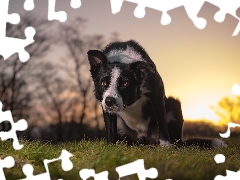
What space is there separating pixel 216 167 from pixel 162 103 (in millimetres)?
3338

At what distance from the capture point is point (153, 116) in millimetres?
9969

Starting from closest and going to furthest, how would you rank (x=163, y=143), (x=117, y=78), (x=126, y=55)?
1. (x=117, y=78)
2. (x=163, y=143)
3. (x=126, y=55)

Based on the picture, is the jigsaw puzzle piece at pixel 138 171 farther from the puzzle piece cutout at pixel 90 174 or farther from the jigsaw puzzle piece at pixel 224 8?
the jigsaw puzzle piece at pixel 224 8

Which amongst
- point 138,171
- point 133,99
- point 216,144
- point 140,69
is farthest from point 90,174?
point 216,144

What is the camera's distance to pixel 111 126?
9766 millimetres

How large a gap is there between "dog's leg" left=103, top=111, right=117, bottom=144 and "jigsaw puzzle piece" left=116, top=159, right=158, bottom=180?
3729mm

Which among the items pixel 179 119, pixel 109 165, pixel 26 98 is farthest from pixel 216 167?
pixel 26 98

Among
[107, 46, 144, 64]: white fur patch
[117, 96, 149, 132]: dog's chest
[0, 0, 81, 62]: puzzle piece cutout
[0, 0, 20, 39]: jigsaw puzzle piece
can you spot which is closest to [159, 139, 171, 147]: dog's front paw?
[117, 96, 149, 132]: dog's chest

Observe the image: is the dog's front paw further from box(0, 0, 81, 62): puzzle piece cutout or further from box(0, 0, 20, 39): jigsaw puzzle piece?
box(0, 0, 20, 39): jigsaw puzzle piece

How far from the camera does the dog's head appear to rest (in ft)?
29.3

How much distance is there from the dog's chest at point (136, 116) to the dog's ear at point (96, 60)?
94cm

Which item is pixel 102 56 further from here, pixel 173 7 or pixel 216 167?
pixel 216 167

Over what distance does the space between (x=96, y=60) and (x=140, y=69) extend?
0.83m

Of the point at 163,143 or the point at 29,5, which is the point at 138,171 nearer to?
the point at 29,5
